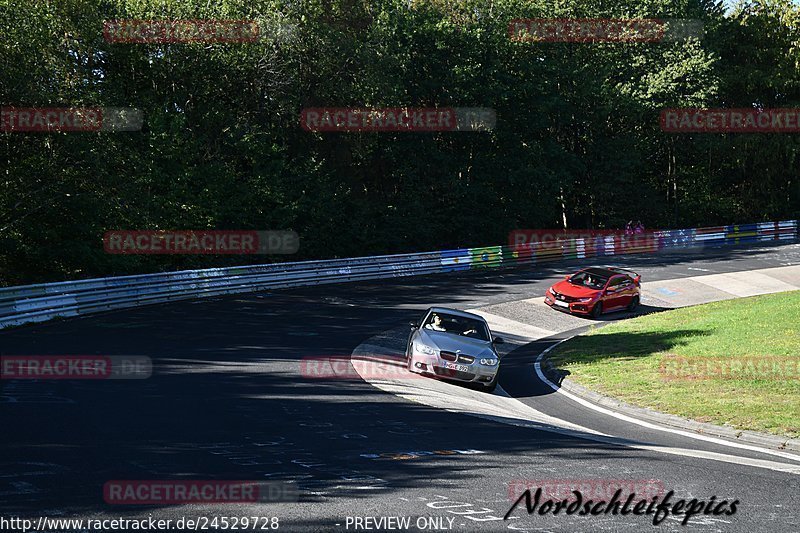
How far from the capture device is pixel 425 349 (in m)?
16.5

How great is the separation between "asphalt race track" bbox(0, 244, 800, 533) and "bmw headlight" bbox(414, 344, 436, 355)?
1.94 meters

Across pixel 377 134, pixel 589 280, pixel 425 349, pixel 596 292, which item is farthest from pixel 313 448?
pixel 377 134

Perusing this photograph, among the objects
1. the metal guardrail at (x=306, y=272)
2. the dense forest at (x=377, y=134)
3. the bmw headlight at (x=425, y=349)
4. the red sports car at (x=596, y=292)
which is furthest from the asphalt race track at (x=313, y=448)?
the dense forest at (x=377, y=134)

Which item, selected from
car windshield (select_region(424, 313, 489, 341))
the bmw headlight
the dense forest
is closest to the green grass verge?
car windshield (select_region(424, 313, 489, 341))

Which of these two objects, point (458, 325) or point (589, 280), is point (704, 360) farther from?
point (589, 280)

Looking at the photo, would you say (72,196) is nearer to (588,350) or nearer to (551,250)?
(588,350)

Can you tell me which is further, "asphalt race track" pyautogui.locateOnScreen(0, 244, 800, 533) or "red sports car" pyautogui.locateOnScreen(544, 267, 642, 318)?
"red sports car" pyautogui.locateOnScreen(544, 267, 642, 318)

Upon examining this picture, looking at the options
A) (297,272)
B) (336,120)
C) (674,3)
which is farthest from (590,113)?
(297,272)

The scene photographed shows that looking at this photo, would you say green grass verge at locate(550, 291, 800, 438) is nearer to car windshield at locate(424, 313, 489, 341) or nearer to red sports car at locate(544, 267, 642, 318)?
red sports car at locate(544, 267, 642, 318)

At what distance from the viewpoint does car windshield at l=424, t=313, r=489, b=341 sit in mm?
17344

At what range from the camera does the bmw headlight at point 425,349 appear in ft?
53.7

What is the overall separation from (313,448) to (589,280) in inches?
800

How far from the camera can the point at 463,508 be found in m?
7.48

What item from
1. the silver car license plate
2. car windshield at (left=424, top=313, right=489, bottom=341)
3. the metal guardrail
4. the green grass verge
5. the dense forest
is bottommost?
the green grass verge
